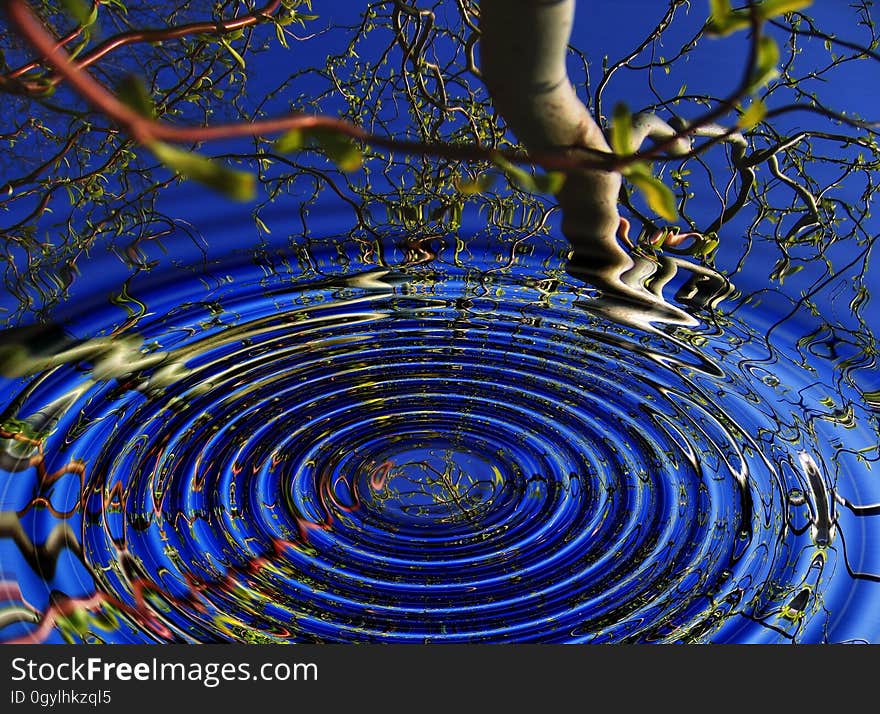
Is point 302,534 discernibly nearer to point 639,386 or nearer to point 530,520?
point 530,520

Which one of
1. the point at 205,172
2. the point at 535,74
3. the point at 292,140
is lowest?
the point at 205,172

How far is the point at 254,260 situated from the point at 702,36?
1080 millimetres

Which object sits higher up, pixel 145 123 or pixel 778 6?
pixel 778 6

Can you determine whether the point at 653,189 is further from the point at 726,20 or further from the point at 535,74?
the point at 535,74

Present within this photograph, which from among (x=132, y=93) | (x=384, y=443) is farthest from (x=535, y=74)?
(x=384, y=443)

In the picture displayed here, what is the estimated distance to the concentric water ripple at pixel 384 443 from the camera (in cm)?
187

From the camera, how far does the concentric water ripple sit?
1868 mm

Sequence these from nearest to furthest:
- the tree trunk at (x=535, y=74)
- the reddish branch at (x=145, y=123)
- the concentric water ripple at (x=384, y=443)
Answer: the reddish branch at (x=145, y=123) → the tree trunk at (x=535, y=74) → the concentric water ripple at (x=384, y=443)

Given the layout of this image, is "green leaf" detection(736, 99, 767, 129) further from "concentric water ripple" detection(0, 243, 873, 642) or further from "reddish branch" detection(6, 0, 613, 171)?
"concentric water ripple" detection(0, 243, 873, 642)

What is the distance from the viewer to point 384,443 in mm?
2463

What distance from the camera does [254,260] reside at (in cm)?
187

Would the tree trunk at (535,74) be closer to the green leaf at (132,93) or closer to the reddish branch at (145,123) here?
the reddish branch at (145,123)

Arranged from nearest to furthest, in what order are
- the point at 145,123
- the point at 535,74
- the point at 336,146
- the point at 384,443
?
the point at 145,123 < the point at 336,146 < the point at 535,74 < the point at 384,443

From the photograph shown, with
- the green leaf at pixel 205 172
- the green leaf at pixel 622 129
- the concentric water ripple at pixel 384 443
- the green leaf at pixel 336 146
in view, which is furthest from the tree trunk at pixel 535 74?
the concentric water ripple at pixel 384 443
